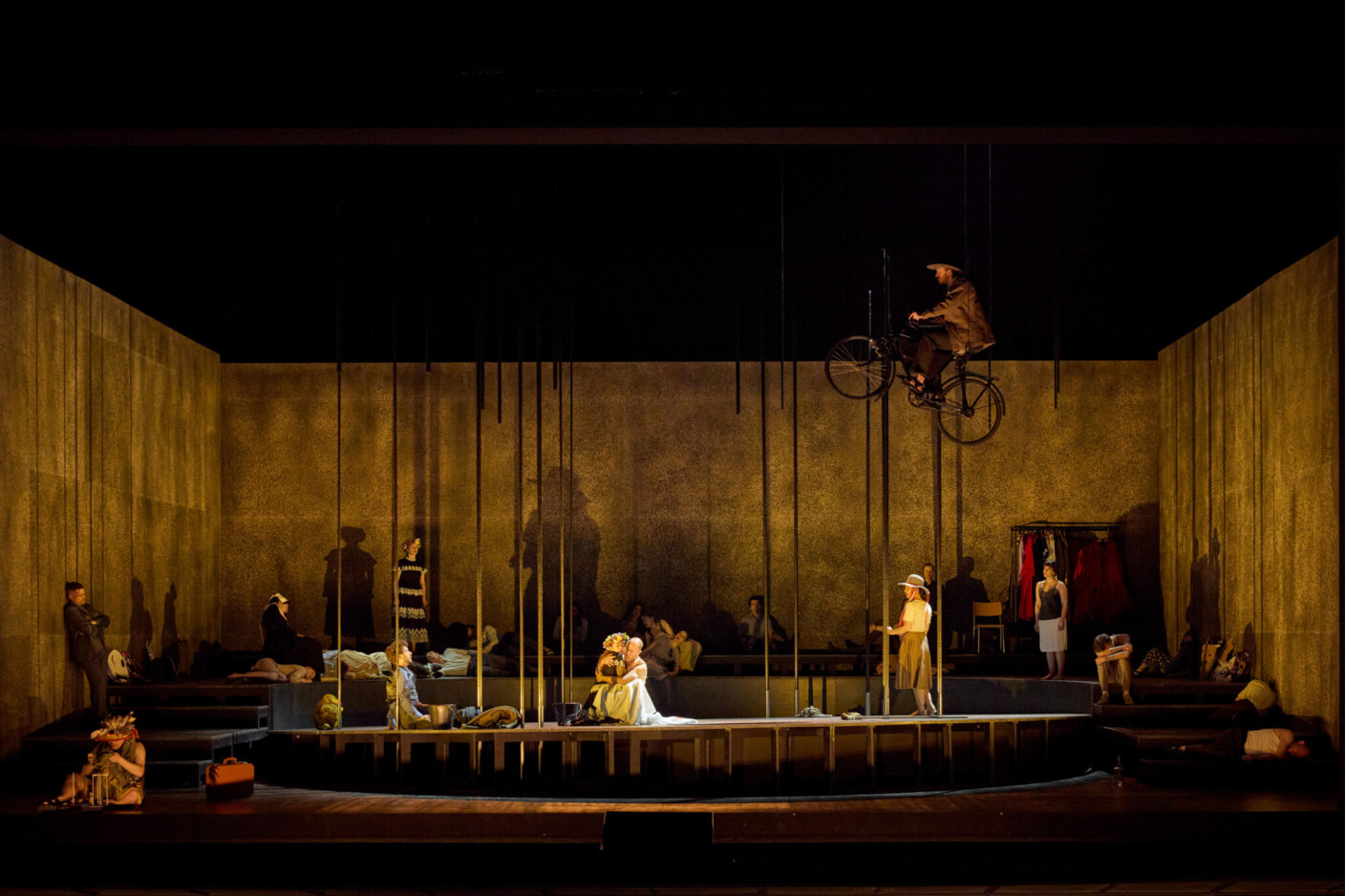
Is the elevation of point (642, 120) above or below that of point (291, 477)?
above

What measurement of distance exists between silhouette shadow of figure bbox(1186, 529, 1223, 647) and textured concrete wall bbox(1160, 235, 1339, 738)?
0.07ft

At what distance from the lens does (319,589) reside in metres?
16.6

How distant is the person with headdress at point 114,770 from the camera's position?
862cm

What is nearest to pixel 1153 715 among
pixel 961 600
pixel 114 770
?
pixel 961 600

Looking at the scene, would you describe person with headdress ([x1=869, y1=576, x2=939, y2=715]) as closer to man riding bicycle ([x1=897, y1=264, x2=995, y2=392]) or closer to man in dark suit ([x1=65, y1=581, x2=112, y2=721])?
man riding bicycle ([x1=897, y1=264, x2=995, y2=392])

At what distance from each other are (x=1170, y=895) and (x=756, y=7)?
16.8 ft

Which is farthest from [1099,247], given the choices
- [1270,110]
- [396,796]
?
[396,796]

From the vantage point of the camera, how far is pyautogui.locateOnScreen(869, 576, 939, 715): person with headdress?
1200 cm

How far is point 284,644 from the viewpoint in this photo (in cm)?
1338

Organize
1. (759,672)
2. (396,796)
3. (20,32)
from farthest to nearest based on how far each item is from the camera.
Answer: (759,672), (396,796), (20,32)

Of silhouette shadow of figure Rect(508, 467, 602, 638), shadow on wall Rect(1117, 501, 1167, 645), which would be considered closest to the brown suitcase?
silhouette shadow of figure Rect(508, 467, 602, 638)

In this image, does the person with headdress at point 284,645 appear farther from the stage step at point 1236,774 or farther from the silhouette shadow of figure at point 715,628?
the stage step at point 1236,774

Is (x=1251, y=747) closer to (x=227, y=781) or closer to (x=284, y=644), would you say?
(x=227, y=781)

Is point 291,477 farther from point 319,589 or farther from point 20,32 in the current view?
point 20,32
